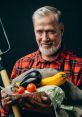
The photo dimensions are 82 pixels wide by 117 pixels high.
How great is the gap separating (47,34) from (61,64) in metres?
0.20

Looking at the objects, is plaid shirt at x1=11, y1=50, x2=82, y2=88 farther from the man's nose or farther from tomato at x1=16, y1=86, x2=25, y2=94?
tomato at x1=16, y1=86, x2=25, y2=94

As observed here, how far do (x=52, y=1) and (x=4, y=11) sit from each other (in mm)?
352

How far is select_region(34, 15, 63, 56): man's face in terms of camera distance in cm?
251

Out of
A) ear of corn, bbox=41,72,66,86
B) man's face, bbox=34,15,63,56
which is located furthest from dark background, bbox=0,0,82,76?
ear of corn, bbox=41,72,66,86

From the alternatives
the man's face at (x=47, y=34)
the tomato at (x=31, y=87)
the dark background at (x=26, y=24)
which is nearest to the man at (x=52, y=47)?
the man's face at (x=47, y=34)

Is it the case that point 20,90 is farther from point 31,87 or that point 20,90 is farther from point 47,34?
point 47,34

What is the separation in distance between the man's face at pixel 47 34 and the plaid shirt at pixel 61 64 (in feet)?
0.21

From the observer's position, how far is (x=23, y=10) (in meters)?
3.03

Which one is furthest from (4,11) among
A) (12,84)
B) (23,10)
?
(12,84)

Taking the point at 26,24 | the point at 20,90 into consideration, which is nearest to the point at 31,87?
the point at 20,90

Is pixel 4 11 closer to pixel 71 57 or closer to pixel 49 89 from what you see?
pixel 71 57

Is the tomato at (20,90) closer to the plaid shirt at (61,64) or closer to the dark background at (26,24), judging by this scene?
the plaid shirt at (61,64)

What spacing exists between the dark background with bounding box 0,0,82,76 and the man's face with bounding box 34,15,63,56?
0.49 m

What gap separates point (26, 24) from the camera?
3.04 meters
